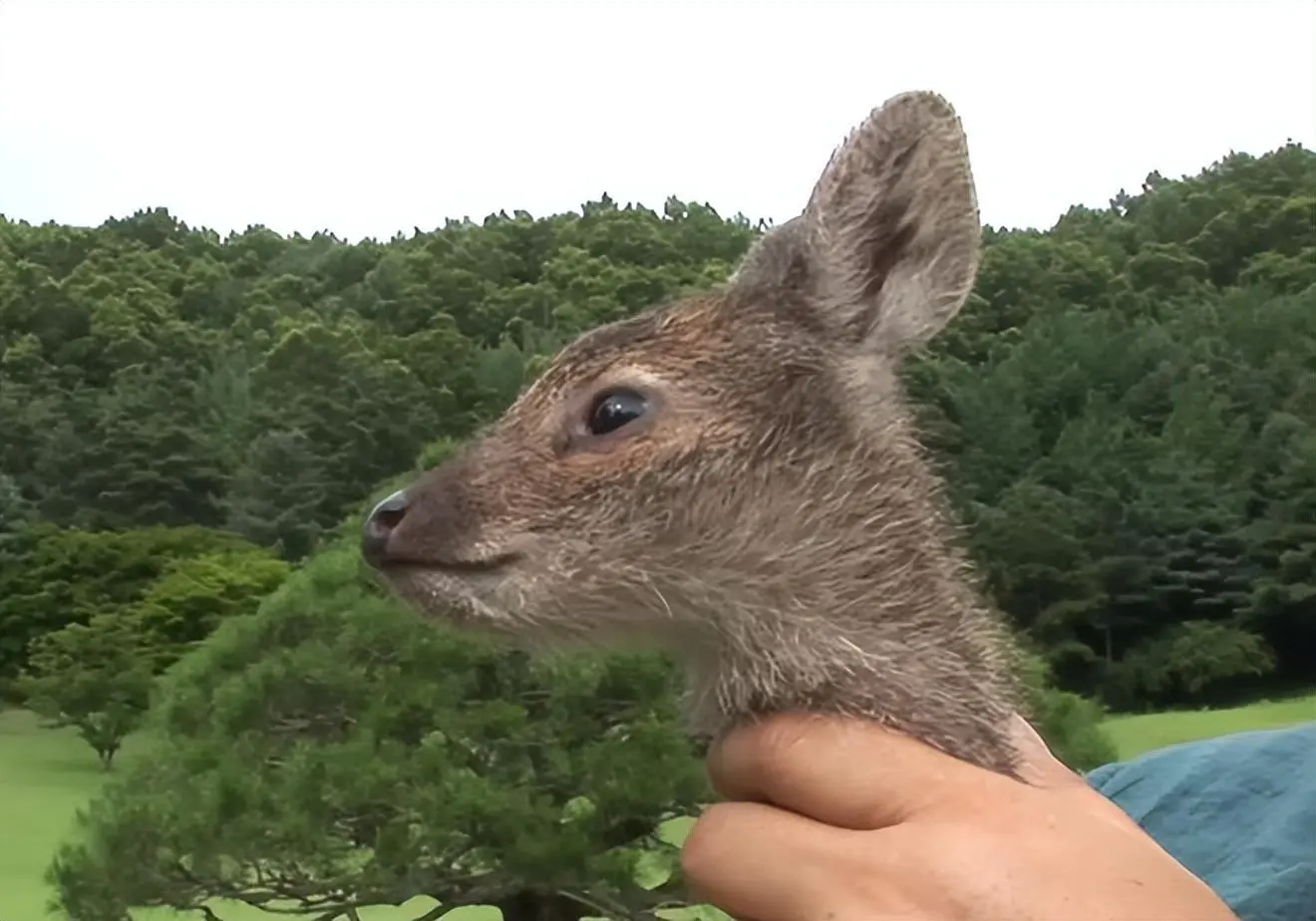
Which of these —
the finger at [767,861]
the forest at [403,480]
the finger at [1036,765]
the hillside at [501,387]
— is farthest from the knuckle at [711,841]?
the hillside at [501,387]

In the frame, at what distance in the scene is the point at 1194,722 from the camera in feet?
7.41

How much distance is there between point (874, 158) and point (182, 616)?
1633mm

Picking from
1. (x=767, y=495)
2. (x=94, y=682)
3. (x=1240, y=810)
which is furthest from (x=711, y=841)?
(x=94, y=682)

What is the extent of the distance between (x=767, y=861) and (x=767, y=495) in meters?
0.21

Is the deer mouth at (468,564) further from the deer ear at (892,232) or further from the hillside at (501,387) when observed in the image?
the hillside at (501,387)

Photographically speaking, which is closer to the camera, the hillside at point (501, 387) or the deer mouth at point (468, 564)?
the deer mouth at point (468, 564)

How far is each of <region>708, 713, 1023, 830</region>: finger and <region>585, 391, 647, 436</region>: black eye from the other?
0.20 m

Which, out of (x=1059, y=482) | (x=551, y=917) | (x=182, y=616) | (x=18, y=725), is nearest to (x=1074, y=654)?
(x=1059, y=482)

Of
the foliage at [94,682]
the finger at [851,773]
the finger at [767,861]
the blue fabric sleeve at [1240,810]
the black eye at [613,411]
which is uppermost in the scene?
the black eye at [613,411]

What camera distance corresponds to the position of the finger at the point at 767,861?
0.82 metres

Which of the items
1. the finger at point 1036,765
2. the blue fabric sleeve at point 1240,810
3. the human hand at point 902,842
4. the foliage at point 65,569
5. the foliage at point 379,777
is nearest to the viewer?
the human hand at point 902,842

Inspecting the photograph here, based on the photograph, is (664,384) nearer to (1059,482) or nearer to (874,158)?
(874,158)

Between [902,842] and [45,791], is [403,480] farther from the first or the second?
[902,842]

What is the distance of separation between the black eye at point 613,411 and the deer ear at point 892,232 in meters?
0.13
